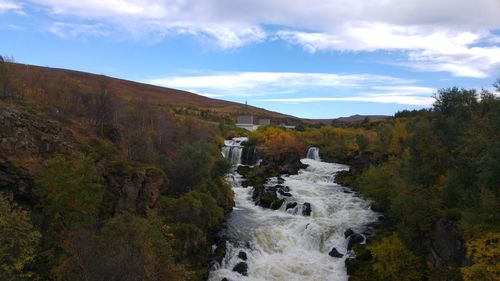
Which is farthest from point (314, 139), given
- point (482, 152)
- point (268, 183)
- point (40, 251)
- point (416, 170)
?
point (40, 251)

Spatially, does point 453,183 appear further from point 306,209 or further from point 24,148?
point 24,148

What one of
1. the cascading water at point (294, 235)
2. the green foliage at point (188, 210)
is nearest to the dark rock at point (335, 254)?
the cascading water at point (294, 235)

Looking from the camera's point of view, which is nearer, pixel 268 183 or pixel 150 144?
pixel 150 144

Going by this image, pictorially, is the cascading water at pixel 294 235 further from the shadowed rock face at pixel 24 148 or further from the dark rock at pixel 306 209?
the shadowed rock face at pixel 24 148

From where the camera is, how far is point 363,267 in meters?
30.1

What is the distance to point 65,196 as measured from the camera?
26.2 meters

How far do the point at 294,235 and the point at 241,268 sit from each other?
7.62 meters

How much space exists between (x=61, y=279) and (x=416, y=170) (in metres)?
25.2

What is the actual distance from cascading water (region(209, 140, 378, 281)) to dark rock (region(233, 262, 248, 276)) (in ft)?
0.60

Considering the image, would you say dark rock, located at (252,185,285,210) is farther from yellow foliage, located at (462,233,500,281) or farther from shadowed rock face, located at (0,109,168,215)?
yellow foliage, located at (462,233,500,281)

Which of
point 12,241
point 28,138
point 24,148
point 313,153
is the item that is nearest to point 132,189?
point 24,148

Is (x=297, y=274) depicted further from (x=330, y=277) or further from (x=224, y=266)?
(x=224, y=266)

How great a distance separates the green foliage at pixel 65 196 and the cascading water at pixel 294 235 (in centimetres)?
1012

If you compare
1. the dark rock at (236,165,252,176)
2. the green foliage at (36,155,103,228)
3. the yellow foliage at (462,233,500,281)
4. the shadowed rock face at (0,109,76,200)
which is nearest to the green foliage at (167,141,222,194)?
the shadowed rock face at (0,109,76,200)
